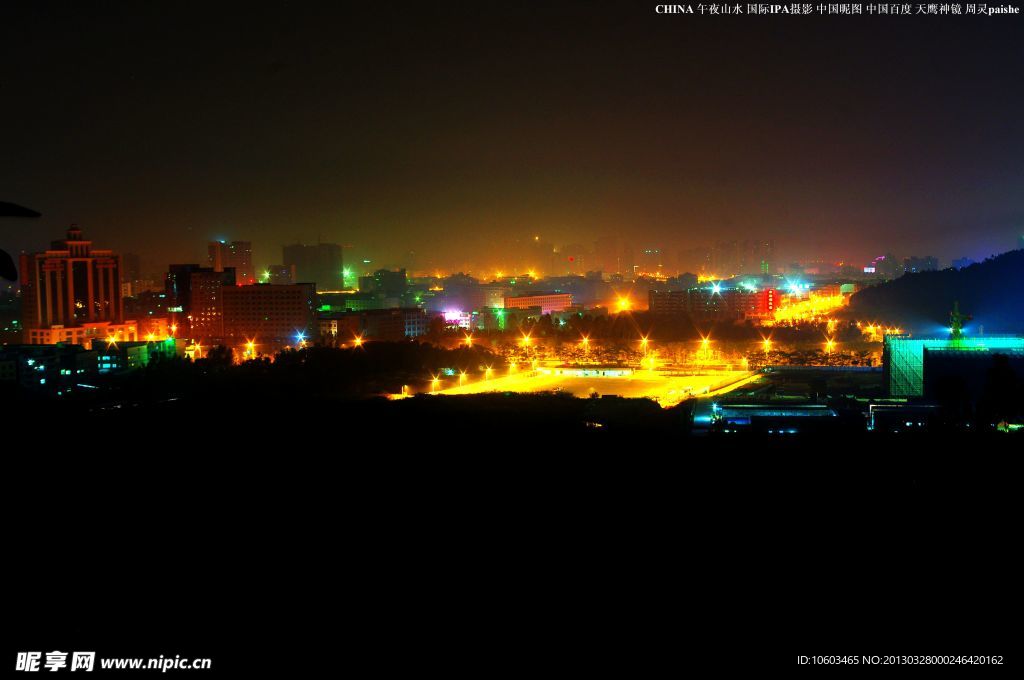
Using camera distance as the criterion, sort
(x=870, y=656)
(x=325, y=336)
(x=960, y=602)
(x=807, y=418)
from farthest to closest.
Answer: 1. (x=325, y=336)
2. (x=807, y=418)
3. (x=960, y=602)
4. (x=870, y=656)

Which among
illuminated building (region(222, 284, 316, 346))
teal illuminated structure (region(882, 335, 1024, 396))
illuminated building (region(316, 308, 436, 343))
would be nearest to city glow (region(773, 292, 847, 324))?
illuminated building (region(316, 308, 436, 343))

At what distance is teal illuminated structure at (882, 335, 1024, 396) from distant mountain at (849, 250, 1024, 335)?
3715 millimetres

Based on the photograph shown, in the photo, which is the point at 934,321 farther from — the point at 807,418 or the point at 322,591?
the point at 322,591

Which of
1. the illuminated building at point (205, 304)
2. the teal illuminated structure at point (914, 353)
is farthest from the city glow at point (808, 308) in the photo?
the illuminated building at point (205, 304)

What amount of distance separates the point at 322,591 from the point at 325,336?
1254cm

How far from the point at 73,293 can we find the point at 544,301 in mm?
12061

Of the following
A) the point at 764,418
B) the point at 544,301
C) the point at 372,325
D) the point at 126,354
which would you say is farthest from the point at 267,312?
the point at 764,418

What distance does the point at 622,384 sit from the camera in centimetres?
782

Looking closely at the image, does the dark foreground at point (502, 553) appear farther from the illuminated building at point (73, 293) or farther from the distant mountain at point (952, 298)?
the illuminated building at point (73, 293)

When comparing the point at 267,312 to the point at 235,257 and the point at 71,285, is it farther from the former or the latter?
the point at 235,257

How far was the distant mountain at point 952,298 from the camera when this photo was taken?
38.2ft

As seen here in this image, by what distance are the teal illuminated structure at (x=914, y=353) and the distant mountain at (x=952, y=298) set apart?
3.72m

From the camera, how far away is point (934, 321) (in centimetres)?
1280

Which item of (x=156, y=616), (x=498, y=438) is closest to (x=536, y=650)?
(x=156, y=616)
